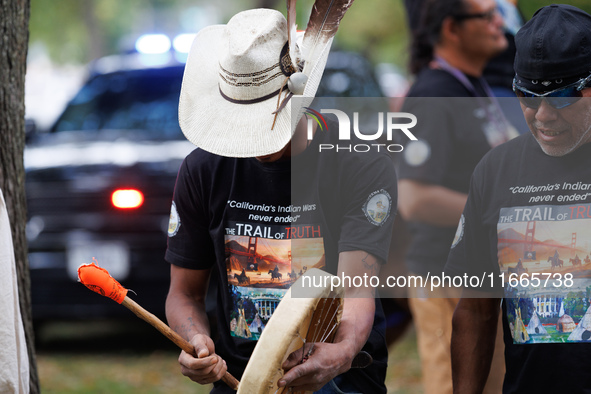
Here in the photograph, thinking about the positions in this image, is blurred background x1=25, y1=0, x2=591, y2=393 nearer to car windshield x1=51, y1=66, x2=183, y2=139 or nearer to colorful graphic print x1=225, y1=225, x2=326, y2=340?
car windshield x1=51, y1=66, x2=183, y2=139

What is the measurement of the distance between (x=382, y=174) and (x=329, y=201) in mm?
196

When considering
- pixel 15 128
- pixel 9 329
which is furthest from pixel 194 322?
pixel 15 128

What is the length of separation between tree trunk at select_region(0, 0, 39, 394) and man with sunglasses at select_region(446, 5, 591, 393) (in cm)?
199

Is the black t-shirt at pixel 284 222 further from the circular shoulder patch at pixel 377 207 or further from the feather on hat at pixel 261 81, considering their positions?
the feather on hat at pixel 261 81

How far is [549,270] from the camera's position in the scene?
243cm

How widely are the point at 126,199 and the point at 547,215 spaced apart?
3.95m

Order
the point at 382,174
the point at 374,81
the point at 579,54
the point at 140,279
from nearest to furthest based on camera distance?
1. the point at 579,54
2. the point at 382,174
3. the point at 140,279
4. the point at 374,81

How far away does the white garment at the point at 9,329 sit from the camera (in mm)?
2377

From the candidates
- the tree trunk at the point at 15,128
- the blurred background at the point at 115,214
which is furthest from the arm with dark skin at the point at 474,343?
the blurred background at the point at 115,214

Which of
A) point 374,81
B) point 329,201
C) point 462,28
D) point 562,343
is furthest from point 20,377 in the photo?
point 374,81

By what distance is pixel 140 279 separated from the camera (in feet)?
19.0

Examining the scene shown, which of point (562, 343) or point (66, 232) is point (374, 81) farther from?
point (562, 343)

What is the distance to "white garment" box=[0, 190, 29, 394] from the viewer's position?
93.6 inches

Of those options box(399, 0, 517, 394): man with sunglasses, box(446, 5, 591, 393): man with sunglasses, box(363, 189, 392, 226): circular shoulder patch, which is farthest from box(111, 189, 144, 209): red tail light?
box(446, 5, 591, 393): man with sunglasses
